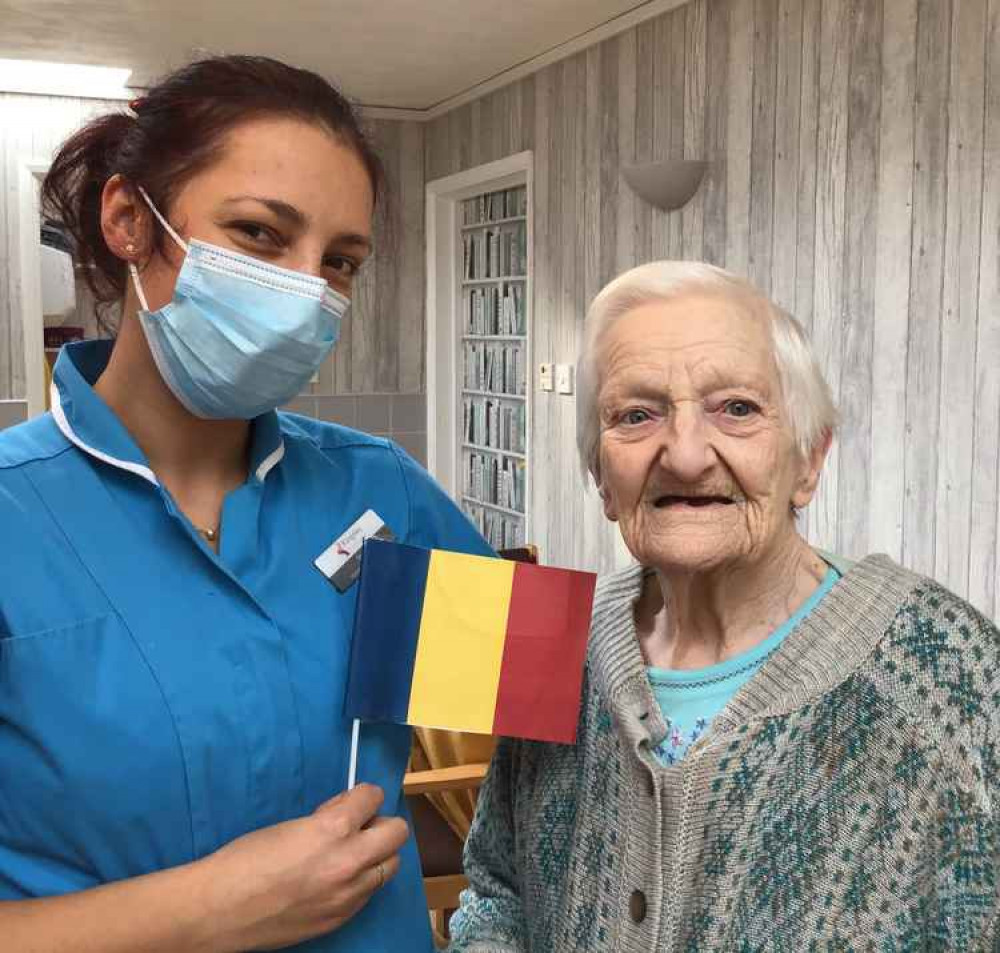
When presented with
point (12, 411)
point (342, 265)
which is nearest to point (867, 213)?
point (342, 265)

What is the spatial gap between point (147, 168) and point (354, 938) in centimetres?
82

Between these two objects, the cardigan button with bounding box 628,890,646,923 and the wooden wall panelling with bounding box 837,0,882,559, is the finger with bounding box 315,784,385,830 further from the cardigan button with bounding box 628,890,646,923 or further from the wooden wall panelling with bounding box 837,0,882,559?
the wooden wall panelling with bounding box 837,0,882,559

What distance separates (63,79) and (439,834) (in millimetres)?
4261

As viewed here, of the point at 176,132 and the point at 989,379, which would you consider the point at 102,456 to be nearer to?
the point at 176,132

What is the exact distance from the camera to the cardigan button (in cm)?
A: 111

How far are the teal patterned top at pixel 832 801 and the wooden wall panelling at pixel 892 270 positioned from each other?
1.92 metres

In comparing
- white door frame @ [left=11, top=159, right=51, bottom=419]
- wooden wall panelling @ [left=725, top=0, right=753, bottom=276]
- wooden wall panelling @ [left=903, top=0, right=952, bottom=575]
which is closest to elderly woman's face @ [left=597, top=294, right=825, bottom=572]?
wooden wall panelling @ [left=903, top=0, right=952, bottom=575]

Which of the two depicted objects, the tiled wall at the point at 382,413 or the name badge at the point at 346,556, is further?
the tiled wall at the point at 382,413

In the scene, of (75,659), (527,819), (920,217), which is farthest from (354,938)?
(920,217)

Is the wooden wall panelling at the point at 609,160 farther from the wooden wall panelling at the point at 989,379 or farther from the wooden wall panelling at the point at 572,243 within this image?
the wooden wall panelling at the point at 989,379

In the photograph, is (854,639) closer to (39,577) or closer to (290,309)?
(290,309)

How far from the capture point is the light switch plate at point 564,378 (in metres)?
4.63

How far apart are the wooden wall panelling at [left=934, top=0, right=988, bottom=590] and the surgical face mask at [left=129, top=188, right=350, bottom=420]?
1.95 m

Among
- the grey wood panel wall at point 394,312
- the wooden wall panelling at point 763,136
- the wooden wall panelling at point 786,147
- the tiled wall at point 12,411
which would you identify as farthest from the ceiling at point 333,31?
the tiled wall at point 12,411
